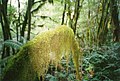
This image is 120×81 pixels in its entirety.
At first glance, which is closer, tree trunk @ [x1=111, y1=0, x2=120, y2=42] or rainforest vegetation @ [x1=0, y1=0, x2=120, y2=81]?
rainforest vegetation @ [x1=0, y1=0, x2=120, y2=81]

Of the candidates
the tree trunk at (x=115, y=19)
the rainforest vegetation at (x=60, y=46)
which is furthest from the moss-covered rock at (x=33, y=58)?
the tree trunk at (x=115, y=19)

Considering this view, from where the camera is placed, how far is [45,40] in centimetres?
214

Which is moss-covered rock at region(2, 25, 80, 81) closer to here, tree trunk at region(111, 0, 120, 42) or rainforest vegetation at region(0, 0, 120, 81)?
rainforest vegetation at region(0, 0, 120, 81)

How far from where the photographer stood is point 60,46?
88.2 inches

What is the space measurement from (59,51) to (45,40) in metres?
0.19

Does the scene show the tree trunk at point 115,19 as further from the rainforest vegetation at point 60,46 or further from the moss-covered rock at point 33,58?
the moss-covered rock at point 33,58

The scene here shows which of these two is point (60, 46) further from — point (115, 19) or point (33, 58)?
point (115, 19)

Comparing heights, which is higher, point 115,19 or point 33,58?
point 115,19

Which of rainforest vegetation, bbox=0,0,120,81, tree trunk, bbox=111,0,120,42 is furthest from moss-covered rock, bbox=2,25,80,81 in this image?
tree trunk, bbox=111,0,120,42

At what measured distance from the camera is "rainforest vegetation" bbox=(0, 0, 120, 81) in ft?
6.94

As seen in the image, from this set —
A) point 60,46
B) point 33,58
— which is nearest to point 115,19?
point 60,46

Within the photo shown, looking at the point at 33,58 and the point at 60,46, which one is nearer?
the point at 33,58

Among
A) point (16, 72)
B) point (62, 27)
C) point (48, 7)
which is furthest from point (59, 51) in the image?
point (48, 7)

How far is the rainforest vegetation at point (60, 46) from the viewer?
2.12 m
